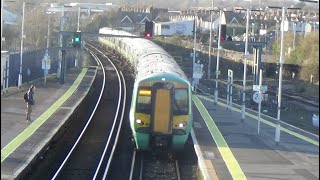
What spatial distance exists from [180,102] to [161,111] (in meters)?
0.54

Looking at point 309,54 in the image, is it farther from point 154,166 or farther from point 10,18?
point 10,18

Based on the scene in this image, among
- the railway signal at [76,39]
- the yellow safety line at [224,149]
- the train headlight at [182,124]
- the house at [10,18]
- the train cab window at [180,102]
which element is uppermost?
the house at [10,18]

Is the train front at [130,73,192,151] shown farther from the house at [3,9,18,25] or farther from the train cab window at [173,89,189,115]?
the house at [3,9,18,25]

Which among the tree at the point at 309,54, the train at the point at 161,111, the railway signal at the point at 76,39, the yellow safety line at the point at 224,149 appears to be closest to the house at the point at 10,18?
the railway signal at the point at 76,39

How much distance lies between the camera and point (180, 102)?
47.3 feet

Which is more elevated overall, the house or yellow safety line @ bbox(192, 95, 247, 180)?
the house

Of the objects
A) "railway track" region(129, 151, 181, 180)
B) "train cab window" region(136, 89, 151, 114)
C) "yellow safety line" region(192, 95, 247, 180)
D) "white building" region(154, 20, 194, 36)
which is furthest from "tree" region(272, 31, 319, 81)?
"white building" region(154, 20, 194, 36)

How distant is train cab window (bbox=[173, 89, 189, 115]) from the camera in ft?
47.0

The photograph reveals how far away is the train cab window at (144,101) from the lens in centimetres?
1425

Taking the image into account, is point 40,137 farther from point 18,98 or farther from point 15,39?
point 15,39

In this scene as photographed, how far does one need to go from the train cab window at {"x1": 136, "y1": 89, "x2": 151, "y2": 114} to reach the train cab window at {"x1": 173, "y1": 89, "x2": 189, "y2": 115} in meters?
0.61

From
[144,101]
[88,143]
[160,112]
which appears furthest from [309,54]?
[88,143]

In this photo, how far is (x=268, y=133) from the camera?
18359 mm

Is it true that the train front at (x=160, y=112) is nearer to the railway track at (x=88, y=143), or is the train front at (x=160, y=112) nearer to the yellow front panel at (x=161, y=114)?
the yellow front panel at (x=161, y=114)
